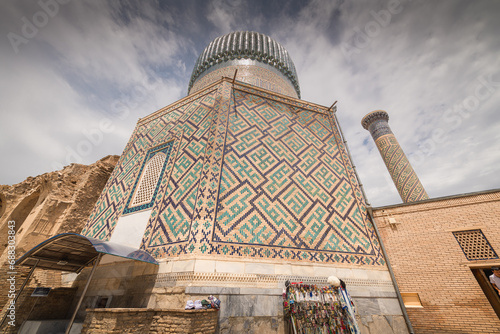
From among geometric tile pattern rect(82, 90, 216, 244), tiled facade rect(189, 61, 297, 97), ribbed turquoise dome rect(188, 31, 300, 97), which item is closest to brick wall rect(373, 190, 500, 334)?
geometric tile pattern rect(82, 90, 216, 244)

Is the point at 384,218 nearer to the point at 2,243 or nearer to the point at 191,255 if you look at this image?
the point at 191,255

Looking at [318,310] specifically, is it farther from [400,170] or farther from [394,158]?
[394,158]

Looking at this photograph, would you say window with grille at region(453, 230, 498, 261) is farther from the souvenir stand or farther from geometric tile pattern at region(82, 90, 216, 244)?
geometric tile pattern at region(82, 90, 216, 244)

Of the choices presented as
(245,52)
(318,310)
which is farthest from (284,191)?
(245,52)

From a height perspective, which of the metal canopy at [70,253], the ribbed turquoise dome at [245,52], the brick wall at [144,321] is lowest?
the brick wall at [144,321]

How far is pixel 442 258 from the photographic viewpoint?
154 inches

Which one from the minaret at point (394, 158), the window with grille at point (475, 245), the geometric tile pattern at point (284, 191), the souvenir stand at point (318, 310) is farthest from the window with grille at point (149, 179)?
the minaret at point (394, 158)

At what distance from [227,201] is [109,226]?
2.77 metres

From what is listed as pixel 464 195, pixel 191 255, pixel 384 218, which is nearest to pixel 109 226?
pixel 191 255

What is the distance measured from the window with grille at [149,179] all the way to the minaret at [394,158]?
8225 mm

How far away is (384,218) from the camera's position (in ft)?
15.4

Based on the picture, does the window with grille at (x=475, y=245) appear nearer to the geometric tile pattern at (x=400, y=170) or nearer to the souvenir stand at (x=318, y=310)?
the souvenir stand at (x=318, y=310)

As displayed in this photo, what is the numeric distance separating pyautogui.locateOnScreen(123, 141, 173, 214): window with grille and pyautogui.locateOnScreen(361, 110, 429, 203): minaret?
823 centimetres

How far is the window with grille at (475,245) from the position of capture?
148 inches
